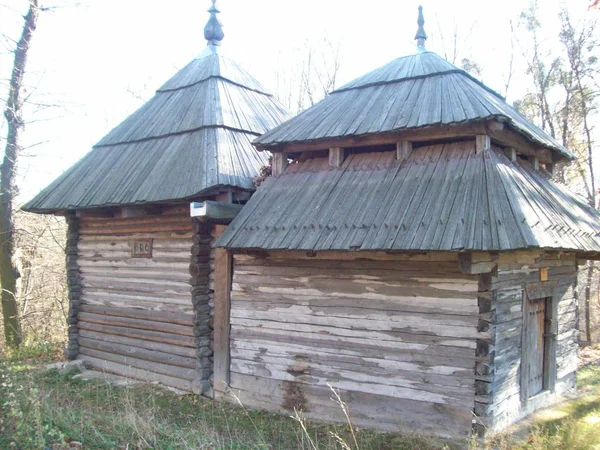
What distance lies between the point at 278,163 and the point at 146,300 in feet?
11.1

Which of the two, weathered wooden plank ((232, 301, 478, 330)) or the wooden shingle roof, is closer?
the wooden shingle roof

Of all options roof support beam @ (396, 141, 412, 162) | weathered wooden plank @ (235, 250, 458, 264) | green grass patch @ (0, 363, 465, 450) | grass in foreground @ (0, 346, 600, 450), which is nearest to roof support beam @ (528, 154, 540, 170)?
roof support beam @ (396, 141, 412, 162)

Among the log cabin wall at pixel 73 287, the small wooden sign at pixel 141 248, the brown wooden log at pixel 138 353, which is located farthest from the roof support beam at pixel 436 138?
the log cabin wall at pixel 73 287

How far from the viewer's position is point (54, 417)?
5.81 m

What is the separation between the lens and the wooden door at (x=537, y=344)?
23.4 feet

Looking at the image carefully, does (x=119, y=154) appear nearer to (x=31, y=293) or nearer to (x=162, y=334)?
(x=162, y=334)

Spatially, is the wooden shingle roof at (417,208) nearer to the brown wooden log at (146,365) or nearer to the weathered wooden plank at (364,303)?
the weathered wooden plank at (364,303)

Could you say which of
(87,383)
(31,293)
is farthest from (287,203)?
(31,293)

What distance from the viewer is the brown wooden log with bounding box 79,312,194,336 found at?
28.1ft

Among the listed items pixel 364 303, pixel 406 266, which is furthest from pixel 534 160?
pixel 364 303

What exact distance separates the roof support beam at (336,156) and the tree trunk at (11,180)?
8699 millimetres

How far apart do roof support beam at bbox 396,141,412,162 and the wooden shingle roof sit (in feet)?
0.23

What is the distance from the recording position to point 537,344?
24.2 ft

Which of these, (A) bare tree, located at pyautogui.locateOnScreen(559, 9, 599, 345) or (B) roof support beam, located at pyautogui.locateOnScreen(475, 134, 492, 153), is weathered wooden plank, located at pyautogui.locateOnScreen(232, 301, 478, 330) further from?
(A) bare tree, located at pyautogui.locateOnScreen(559, 9, 599, 345)
